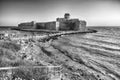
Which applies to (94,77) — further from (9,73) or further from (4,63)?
(4,63)

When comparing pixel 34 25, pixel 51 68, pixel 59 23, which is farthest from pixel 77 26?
pixel 51 68

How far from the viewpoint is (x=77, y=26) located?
58031 millimetres

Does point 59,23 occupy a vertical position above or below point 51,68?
above

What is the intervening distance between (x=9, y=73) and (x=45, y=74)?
1.71 meters

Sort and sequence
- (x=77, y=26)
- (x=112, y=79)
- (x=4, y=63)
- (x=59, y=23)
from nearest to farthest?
(x=4, y=63)
(x=112, y=79)
(x=77, y=26)
(x=59, y=23)

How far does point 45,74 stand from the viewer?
479 centimetres

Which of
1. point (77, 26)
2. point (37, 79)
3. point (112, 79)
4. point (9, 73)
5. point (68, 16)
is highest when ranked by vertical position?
point (68, 16)

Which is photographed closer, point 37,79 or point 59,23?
point 37,79

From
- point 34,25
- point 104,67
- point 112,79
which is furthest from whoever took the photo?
point 34,25

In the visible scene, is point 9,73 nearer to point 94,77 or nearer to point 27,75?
point 27,75

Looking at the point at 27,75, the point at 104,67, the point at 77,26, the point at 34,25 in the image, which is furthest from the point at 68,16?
the point at 27,75

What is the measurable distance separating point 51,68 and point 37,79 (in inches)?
48.6

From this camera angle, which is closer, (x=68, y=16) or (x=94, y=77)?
(x=94, y=77)

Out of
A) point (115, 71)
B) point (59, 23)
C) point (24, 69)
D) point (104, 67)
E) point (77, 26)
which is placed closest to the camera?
point (24, 69)
